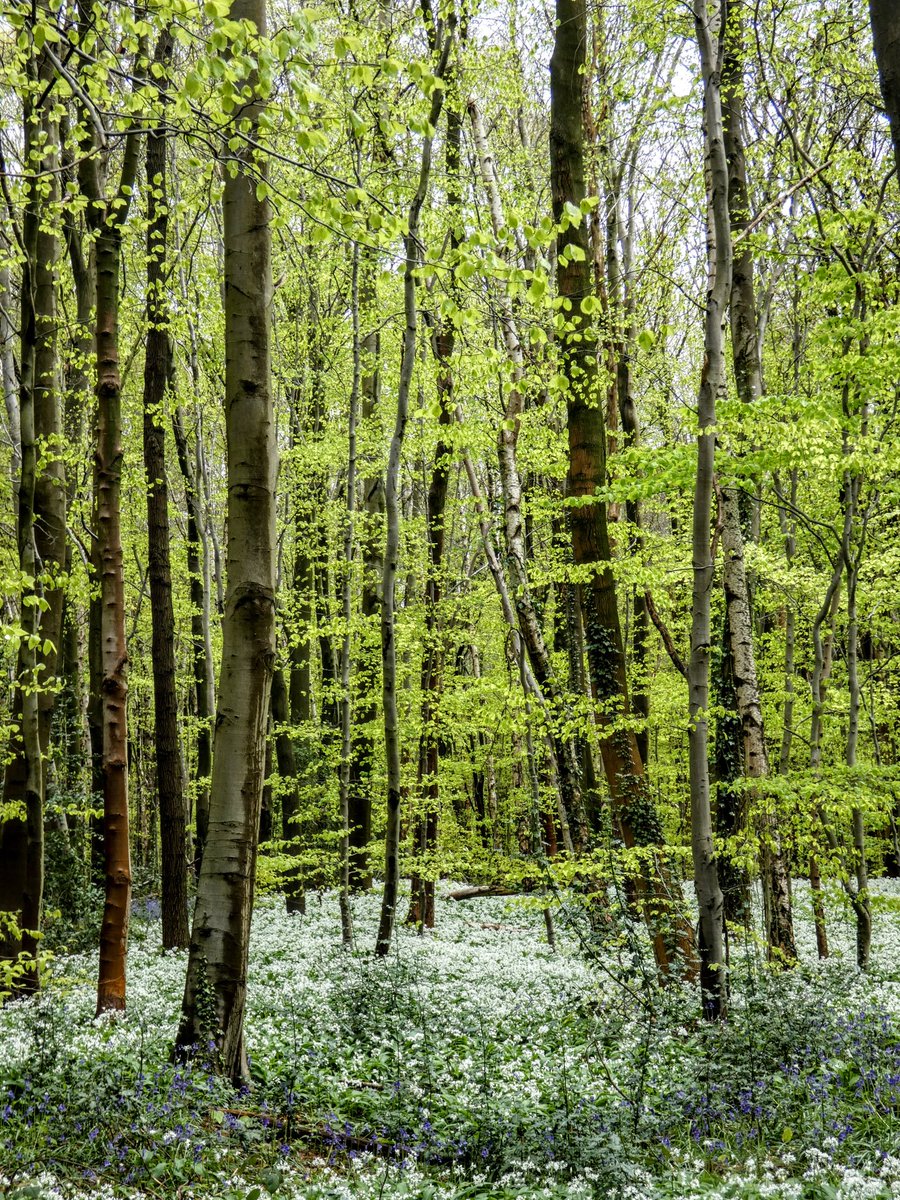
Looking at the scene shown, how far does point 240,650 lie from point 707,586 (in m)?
3.64

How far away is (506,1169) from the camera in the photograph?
4578 mm

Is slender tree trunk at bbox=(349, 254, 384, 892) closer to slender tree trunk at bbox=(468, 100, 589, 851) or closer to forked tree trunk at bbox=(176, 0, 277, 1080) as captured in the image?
slender tree trunk at bbox=(468, 100, 589, 851)

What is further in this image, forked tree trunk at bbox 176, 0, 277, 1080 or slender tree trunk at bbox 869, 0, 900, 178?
forked tree trunk at bbox 176, 0, 277, 1080

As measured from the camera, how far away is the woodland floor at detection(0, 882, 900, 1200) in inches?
158

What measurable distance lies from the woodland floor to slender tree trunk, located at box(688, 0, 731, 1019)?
50cm

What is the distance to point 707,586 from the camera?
6.45 meters

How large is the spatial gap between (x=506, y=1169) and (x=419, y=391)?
47.4 ft

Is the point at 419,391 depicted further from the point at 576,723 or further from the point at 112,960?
the point at 112,960

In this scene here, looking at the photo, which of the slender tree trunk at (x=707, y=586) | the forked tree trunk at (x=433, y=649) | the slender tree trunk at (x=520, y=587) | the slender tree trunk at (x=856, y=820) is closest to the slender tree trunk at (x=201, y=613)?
the forked tree trunk at (x=433, y=649)

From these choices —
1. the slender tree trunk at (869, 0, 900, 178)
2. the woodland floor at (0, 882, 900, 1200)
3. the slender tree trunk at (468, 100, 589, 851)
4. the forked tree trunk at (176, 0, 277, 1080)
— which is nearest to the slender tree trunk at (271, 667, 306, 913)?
the slender tree trunk at (468, 100, 589, 851)

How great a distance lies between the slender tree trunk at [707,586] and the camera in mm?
6281

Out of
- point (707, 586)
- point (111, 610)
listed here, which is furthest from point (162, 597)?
point (707, 586)

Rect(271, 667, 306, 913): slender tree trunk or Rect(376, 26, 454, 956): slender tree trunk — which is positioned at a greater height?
Rect(376, 26, 454, 956): slender tree trunk

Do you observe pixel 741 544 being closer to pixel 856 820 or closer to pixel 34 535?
pixel 856 820
